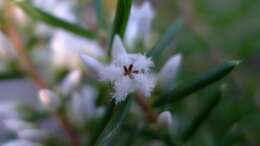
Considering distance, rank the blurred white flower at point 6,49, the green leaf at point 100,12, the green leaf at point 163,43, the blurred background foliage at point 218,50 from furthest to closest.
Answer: the blurred background foliage at point 218,50
the blurred white flower at point 6,49
the green leaf at point 100,12
the green leaf at point 163,43

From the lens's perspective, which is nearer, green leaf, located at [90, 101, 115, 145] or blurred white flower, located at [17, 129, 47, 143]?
green leaf, located at [90, 101, 115, 145]

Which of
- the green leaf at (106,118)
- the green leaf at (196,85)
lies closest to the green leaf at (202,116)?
the green leaf at (196,85)

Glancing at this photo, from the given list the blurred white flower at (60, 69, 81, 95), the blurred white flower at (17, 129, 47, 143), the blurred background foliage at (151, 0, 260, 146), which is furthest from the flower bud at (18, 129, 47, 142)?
the blurred background foliage at (151, 0, 260, 146)

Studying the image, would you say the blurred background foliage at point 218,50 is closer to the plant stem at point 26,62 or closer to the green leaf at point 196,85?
the plant stem at point 26,62

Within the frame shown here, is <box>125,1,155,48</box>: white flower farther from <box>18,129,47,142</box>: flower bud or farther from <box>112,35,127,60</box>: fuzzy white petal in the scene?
<box>18,129,47,142</box>: flower bud

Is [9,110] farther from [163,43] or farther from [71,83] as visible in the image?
[163,43]

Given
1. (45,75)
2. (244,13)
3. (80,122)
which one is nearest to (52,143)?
(80,122)

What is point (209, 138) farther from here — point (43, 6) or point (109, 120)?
point (43, 6)
